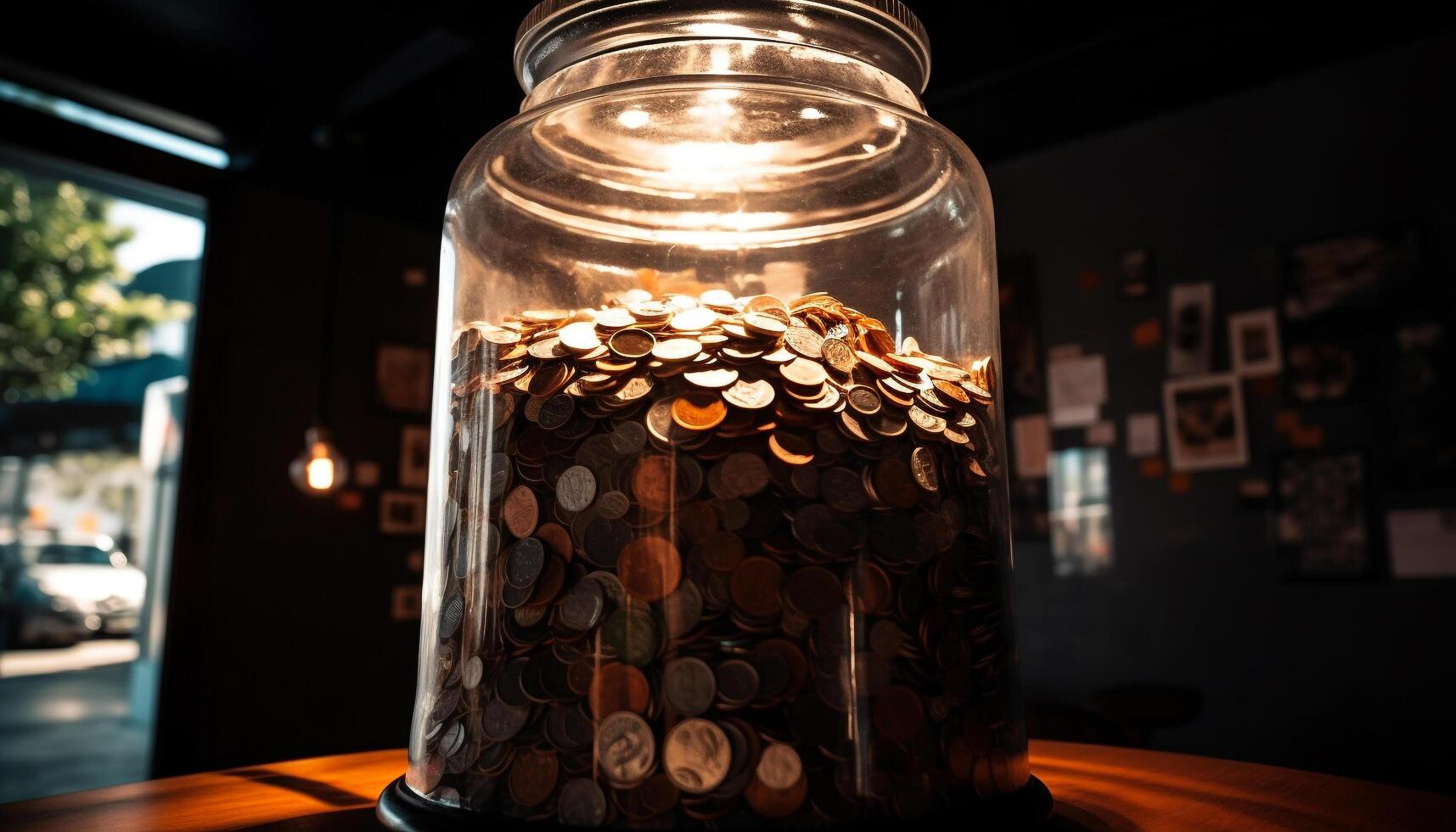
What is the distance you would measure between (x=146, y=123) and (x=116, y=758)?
2.67 metres

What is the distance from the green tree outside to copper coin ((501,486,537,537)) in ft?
12.9

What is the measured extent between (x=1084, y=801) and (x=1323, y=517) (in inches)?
108

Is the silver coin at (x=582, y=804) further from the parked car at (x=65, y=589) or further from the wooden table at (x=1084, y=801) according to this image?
the parked car at (x=65, y=589)

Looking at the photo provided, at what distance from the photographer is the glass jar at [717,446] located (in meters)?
0.60

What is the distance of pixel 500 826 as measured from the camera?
601 mm

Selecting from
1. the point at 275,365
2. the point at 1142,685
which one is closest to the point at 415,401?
the point at 275,365

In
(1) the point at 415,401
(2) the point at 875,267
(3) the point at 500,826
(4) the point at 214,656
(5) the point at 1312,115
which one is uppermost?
(5) the point at 1312,115

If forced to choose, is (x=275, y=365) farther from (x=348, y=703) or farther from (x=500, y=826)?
(x=500, y=826)

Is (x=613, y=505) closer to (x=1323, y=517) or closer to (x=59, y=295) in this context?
(x=1323, y=517)

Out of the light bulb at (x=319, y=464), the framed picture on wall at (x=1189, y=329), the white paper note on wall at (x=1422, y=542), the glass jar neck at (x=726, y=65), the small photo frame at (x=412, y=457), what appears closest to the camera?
the glass jar neck at (x=726, y=65)

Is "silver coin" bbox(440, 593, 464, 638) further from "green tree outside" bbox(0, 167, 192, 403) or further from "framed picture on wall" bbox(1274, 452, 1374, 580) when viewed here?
"green tree outside" bbox(0, 167, 192, 403)

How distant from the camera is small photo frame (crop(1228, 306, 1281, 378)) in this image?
3172 mm

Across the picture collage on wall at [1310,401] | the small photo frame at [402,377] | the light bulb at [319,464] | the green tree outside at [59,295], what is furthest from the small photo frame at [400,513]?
the picture collage on wall at [1310,401]

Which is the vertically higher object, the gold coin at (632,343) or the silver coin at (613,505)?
the gold coin at (632,343)
